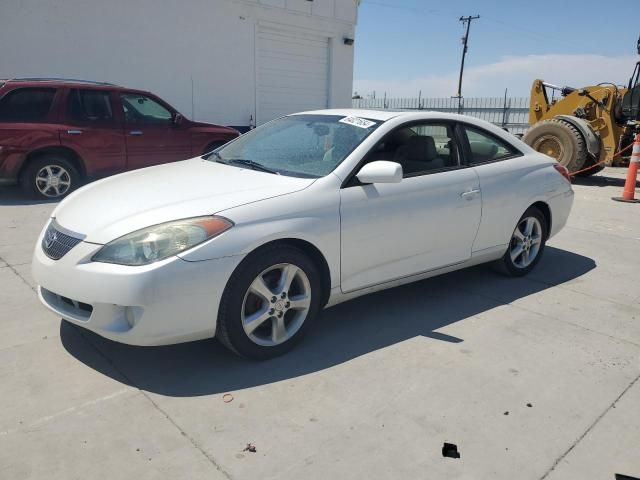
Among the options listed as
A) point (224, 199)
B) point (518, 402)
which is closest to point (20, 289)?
point (224, 199)

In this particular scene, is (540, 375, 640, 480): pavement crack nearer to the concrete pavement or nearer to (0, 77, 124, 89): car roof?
the concrete pavement

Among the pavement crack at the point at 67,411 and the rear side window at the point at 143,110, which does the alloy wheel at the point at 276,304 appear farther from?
the rear side window at the point at 143,110

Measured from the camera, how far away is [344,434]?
2.63m

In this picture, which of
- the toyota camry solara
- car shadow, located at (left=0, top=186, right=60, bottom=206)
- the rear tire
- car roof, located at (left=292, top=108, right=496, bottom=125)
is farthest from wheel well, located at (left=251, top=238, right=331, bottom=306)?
the rear tire

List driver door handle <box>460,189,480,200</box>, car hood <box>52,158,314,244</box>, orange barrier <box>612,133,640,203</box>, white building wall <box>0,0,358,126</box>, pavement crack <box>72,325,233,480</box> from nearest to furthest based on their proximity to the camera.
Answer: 1. pavement crack <box>72,325,233,480</box>
2. car hood <box>52,158,314,244</box>
3. driver door handle <box>460,189,480,200</box>
4. orange barrier <box>612,133,640,203</box>
5. white building wall <box>0,0,358,126</box>

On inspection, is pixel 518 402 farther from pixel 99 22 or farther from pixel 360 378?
pixel 99 22

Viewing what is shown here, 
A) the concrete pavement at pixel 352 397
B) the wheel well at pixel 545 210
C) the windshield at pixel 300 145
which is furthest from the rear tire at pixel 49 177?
the wheel well at pixel 545 210

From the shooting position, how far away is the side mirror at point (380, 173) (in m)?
3.46

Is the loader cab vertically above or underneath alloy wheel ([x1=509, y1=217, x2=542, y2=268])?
above

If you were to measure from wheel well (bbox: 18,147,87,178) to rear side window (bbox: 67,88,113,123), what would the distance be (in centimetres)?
48

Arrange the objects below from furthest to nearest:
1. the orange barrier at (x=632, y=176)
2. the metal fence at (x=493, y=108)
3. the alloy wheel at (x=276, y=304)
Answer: the metal fence at (x=493, y=108)
the orange barrier at (x=632, y=176)
the alloy wheel at (x=276, y=304)

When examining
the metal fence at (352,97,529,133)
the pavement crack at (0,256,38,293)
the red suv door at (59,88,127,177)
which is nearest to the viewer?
the pavement crack at (0,256,38,293)

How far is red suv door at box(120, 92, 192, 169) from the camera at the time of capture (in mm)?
8273

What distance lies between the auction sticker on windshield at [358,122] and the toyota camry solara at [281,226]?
0.08ft
